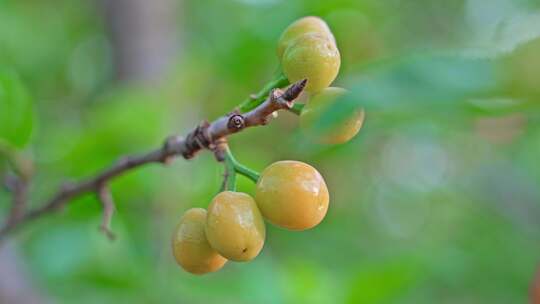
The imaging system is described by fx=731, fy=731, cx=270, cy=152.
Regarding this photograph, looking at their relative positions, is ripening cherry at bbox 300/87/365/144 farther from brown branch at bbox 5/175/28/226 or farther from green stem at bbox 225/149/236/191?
brown branch at bbox 5/175/28/226

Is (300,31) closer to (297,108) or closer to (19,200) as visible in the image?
(297,108)

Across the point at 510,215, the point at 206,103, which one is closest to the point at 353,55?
the point at 206,103

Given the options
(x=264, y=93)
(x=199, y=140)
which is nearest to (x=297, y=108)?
(x=264, y=93)

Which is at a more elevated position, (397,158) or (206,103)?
(206,103)

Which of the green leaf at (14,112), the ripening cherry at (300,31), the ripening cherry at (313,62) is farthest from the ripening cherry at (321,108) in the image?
the green leaf at (14,112)

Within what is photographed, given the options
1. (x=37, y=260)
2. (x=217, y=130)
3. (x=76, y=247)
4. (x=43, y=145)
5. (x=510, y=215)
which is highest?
(x=217, y=130)

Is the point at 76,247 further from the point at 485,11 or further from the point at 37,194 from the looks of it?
the point at 485,11

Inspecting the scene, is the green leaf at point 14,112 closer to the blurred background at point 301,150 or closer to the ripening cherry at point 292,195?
the blurred background at point 301,150
